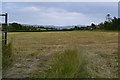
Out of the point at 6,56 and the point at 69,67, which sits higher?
the point at 6,56

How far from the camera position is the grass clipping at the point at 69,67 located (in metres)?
2.90

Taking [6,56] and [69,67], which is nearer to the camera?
[69,67]

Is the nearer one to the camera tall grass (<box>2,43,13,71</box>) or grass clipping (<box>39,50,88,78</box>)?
grass clipping (<box>39,50,88,78</box>)

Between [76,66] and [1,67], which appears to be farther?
[1,67]

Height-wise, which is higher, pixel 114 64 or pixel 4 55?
pixel 4 55

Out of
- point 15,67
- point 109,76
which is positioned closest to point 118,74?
point 109,76

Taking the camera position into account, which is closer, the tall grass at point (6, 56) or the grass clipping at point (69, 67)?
the grass clipping at point (69, 67)

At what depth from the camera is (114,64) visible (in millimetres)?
4152

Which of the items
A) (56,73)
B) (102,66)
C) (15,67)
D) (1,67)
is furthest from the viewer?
(102,66)

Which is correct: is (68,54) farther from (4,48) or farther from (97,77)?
(4,48)

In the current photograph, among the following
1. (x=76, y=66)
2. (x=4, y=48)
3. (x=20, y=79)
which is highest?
(x=4, y=48)

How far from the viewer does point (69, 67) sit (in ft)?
9.57

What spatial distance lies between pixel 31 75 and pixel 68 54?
811 millimetres

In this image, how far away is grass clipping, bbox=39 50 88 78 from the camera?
114 inches
